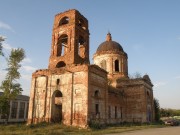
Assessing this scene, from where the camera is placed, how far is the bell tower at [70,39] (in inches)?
796

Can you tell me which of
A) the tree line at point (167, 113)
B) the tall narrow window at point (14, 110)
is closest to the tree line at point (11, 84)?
the tall narrow window at point (14, 110)

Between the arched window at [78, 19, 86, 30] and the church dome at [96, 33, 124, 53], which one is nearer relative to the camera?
the arched window at [78, 19, 86, 30]

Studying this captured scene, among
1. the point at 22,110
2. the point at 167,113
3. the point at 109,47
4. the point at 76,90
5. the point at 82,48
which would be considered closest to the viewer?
the point at 76,90

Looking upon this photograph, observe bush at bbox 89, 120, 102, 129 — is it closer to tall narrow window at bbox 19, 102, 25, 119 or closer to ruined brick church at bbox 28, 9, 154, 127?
ruined brick church at bbox 28, 9, 154, 127

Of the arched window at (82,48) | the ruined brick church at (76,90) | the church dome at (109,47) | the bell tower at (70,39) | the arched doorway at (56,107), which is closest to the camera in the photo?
the ruined brick church at (76,90)

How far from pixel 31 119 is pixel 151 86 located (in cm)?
1833

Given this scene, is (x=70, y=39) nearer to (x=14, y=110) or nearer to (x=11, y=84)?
(x=11, y=84)

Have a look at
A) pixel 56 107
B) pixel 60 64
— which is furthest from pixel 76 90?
pixel 60 64

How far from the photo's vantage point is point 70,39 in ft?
67.8

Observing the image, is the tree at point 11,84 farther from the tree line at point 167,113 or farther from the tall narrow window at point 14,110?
the tree line at point 167,113

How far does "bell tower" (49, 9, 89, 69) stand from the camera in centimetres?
2023

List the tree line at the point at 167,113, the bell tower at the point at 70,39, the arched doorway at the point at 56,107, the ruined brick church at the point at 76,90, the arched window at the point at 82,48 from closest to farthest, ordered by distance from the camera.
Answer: the ruined brick church at the point at 76,90 → the arched doorway at the point at 56,107 → the bell tower at the point at 70,39 → the arched window at the point at 82,48 → the tree line at the point at 167,113

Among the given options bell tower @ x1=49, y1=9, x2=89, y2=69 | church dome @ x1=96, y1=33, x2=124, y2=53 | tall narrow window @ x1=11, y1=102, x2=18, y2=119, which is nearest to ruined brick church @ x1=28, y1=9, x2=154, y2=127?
bell tower @ x1=49, y1=9, x2=89, y2=69

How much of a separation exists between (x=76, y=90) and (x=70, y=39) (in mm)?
5645
